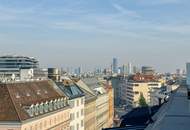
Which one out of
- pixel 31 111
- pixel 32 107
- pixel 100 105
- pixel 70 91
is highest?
pixel 70 91

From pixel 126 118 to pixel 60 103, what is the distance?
154 ft

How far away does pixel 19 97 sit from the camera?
6594 cm

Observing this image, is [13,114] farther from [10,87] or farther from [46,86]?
[46,86]

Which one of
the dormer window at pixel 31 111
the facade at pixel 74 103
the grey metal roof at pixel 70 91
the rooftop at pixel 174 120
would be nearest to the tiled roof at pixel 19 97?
the dormer window at pixel 31 111

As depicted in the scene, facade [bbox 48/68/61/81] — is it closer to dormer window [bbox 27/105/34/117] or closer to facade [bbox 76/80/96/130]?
facade [bbox 76/80/96/130]

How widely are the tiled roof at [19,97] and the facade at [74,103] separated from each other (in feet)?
37.0

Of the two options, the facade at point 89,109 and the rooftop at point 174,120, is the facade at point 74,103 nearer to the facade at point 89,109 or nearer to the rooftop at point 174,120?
the facade at point 89,109

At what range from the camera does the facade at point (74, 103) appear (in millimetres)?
91562

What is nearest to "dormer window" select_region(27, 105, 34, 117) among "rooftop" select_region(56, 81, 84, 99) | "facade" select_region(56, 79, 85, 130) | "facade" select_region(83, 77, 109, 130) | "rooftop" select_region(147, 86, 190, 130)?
"facade" select_region(56, 79, 85, 130)

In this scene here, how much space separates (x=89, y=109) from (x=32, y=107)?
48.2 m

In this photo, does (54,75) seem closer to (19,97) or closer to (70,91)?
(70,91)

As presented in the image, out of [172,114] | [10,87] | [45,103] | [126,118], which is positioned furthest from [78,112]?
[172,114]

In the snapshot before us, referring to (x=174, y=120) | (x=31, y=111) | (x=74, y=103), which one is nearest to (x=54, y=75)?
(x=74, y=103)

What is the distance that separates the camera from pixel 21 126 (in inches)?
2360
